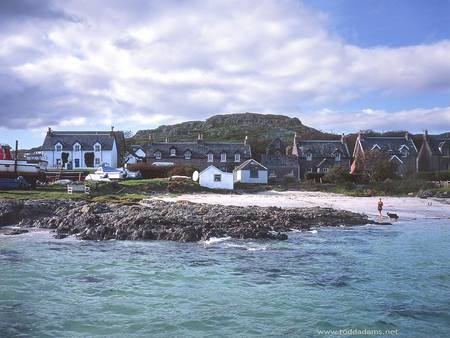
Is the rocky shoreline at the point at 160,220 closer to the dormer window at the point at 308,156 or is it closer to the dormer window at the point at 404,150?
the dormer window at the point at 308,156

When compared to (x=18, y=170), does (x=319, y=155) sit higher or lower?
higher

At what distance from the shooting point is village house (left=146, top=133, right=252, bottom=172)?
311ft

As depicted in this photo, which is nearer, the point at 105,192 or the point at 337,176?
the point at 105,192

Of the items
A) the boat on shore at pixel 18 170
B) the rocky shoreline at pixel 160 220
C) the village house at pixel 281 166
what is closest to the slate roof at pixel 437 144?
the village house at pixel 281 166

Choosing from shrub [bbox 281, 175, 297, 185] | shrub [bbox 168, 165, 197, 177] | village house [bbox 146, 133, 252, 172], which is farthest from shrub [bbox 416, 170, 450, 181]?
Answer: shrub [bbox 168, 165, 197, 177]

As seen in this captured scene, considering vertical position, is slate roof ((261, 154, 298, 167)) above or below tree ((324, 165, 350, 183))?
above

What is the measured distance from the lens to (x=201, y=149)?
3814 inches

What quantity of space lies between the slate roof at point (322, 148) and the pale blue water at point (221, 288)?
217 ft

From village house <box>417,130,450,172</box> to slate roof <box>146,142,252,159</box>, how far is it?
109 feet

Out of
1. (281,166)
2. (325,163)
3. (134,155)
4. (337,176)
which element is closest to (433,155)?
(325,163)

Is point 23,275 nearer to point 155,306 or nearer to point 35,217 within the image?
point 155,306

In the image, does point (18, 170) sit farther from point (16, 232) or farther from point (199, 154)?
point (199, 154)

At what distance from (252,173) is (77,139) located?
39.4 metres

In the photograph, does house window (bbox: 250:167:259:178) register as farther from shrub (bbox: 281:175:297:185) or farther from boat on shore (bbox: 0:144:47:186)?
boat on shore (bbox: 0:144:47:186)
